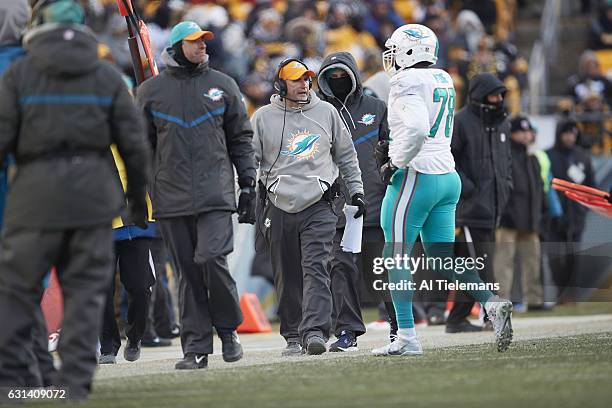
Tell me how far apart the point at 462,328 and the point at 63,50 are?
Result: 7224mm

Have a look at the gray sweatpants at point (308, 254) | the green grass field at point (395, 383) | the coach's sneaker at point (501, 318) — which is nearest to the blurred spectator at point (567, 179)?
the gray sweatpants at point (308, 254)

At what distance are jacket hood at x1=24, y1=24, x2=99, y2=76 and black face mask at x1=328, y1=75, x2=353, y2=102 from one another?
4.76 metres

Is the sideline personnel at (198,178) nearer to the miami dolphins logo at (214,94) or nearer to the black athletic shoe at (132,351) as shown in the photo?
the miami dolphins logo at (214,94)

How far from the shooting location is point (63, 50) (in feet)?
25.7

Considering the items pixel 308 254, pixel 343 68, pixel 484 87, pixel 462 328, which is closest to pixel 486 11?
pixel 484 87

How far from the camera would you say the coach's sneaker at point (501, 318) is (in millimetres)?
10367

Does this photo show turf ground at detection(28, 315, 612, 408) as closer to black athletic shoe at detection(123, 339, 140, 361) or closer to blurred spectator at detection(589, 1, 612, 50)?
black athletic shoe at detection(123, 339, 140, 361)

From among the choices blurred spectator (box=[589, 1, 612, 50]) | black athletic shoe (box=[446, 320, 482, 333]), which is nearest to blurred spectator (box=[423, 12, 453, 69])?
blurred spectator (box=[589, 1, 612, 50])

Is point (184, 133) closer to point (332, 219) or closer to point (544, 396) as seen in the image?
point (332, 219)

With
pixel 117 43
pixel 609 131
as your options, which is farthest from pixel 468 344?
pixel 117 43

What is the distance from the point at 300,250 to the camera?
11.5 m

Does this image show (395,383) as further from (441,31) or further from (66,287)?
(441,31)

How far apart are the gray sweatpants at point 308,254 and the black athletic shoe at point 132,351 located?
4.10 feet

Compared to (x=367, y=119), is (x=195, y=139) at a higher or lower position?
higher
